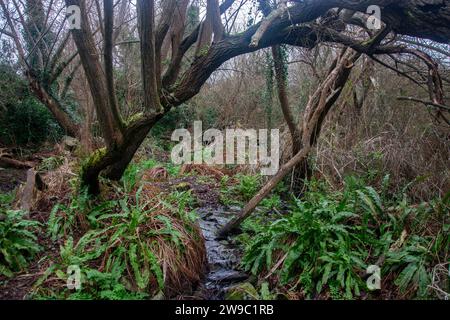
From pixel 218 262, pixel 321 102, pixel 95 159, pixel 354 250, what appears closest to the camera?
pixel 354 250

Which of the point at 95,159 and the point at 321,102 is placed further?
the point at 321,102

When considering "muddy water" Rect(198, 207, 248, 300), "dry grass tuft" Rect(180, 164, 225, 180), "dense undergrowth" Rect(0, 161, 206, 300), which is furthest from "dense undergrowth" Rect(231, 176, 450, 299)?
"dry grass tuft" Rect(180, 164, 225, 180)

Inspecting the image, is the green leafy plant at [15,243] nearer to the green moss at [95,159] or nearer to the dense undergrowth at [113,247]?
the dense undergrowth at [113,247]

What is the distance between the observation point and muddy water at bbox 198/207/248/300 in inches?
181

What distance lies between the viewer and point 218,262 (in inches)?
206

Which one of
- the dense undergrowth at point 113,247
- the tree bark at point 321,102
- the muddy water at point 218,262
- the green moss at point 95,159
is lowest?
the muddy water at point 218,262

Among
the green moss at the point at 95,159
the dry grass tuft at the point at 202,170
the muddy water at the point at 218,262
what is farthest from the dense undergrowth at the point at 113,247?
the dry grass tuft at the point at 202,170

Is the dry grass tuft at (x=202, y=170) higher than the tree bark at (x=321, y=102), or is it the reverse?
the tree bark at (x=321, y=102)

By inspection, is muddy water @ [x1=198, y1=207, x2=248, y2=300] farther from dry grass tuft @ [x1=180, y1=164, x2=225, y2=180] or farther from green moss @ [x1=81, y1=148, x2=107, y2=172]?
dry grass tuft @ [x1=180, y1=164, x2=225, y2=180]

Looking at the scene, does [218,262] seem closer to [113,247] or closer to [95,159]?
[113,247]

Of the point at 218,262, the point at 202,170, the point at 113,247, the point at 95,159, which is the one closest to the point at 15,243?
the point at 113,247

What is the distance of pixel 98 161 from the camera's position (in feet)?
16.5

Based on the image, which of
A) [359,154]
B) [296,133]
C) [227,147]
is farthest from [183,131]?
[359,154]

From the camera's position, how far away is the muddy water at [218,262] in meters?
4.60
